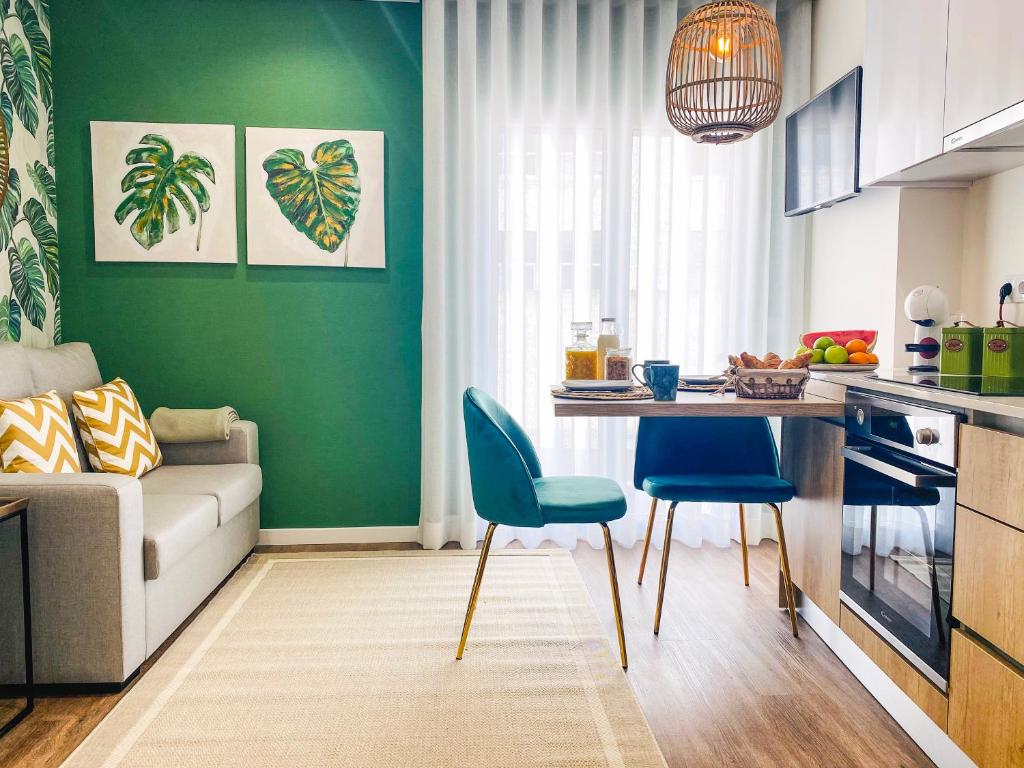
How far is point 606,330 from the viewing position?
2.41 metres

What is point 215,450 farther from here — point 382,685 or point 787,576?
point 787,576

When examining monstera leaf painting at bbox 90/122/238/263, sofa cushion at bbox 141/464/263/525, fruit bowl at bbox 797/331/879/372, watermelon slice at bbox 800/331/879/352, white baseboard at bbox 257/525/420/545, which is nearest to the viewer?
fruit bowl at bbox 797/331/879/372

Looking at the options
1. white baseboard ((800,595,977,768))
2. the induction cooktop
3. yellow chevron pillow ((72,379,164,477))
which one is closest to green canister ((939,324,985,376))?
the induction cooktop

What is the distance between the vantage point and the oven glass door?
5.83 ft

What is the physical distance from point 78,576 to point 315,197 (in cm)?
→ 207

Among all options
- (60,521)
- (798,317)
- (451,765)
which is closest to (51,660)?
(60,521)

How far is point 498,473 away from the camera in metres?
2.27

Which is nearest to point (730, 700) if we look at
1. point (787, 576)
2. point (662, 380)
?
point (787, 576)

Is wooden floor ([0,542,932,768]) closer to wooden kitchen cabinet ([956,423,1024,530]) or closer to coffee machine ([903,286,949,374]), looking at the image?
wooden kitchen cabinet ([956,423,1024,530])

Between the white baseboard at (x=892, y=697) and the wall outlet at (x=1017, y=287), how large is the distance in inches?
46.9

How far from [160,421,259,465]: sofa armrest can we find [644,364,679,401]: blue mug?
2.01 m

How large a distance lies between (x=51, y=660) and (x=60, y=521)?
410 mm

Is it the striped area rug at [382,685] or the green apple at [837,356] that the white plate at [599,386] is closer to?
the green apple at [837,356]

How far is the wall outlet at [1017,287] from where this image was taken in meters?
2.38
